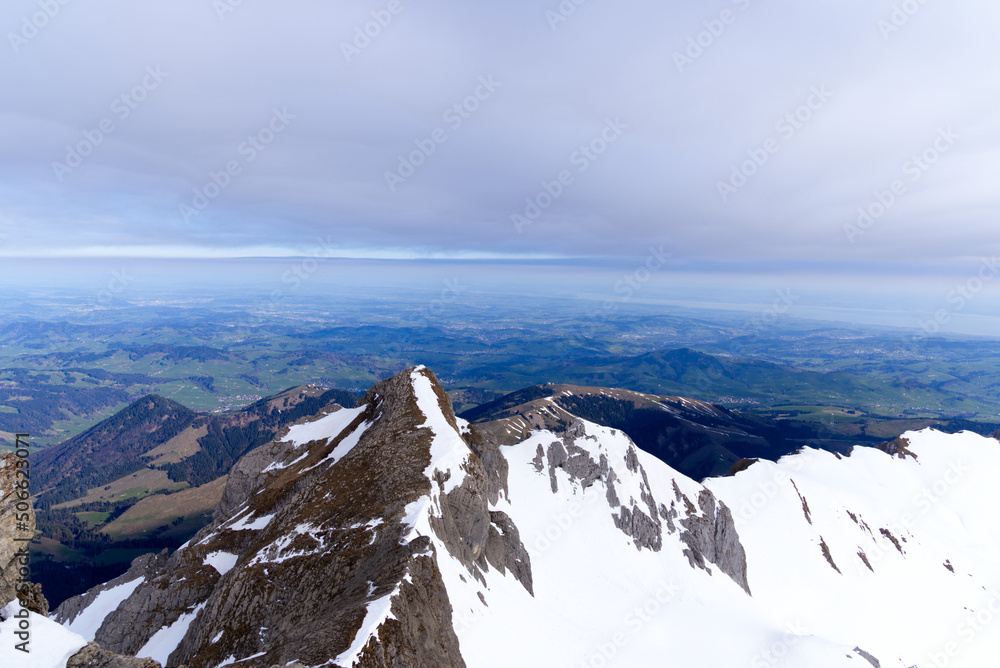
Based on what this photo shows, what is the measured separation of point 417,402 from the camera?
224 feet

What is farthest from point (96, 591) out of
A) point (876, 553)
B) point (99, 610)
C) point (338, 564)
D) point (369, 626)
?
point (876, 553)

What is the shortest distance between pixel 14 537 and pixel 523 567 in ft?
187

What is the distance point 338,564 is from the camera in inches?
1592

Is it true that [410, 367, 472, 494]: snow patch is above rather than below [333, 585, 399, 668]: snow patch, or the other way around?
above

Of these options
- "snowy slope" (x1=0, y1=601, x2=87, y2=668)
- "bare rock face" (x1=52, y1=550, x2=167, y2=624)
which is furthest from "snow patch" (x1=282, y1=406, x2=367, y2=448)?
"snowy slope" (x1=0, y1=601, x2=87, y2=668)

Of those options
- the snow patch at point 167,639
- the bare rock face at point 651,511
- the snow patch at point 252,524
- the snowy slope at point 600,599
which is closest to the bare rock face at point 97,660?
the snowy slope at point 600,599

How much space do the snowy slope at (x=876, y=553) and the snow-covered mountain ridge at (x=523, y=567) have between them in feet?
2.05

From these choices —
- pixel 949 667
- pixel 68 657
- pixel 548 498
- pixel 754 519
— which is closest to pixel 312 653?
pixel 68 657

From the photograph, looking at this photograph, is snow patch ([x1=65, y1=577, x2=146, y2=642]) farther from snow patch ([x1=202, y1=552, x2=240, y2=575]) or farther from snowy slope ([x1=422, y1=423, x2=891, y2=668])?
snowy slope ([x1=422, y1=423, x2=891, y2=668])

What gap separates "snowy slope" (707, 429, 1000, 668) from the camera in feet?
312

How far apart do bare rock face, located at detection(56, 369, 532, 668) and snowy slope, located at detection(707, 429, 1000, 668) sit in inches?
3192

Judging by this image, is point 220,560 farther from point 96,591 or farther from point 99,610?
point 96,591

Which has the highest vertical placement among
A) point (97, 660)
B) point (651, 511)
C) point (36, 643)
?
point (36, 643)

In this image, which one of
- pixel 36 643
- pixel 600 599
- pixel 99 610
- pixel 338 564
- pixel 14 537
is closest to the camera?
pixel 36 643
